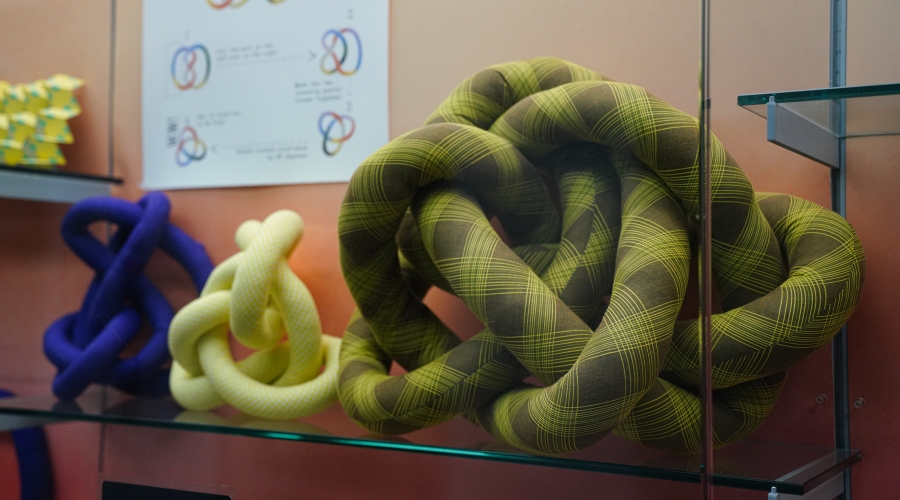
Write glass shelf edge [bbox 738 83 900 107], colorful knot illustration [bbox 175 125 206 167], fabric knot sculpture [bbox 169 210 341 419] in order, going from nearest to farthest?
glass shelf edge [bbox 738 83 900 107]
fabric knot sculpture [bbox 169 210 341 419]
colorful knot illustration [bbox 175 125 206 167]

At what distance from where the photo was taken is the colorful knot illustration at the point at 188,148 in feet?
2.04

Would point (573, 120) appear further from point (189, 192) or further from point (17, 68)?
point (17, 68)

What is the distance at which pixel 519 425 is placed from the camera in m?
0.35

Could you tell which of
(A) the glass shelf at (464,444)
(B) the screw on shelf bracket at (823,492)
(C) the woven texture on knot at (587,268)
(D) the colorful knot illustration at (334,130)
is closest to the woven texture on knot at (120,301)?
(A) the glass shelf at (464,444)

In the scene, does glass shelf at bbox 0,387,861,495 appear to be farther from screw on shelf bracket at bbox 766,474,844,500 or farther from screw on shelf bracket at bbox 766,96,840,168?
screw on shelf bracket at bbox 766,96,840,168

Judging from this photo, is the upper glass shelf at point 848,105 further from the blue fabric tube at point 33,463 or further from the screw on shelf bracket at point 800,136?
the blue fabric tube at point 33,463

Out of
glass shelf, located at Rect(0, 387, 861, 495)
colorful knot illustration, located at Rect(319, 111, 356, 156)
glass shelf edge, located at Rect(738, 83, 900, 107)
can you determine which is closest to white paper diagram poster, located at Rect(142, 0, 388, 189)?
colorful knot illustration, located at Rect(319, 111, 356, 156)

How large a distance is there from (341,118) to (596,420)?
0.33 meters

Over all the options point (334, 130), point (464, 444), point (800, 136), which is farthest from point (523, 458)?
point (334, 130)

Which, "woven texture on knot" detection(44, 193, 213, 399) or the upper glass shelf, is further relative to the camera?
"woven texture on knot" detection(44, 193, 213, 399)

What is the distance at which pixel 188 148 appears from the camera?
0.63 metres

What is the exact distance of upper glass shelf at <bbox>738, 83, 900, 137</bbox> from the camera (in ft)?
0.93

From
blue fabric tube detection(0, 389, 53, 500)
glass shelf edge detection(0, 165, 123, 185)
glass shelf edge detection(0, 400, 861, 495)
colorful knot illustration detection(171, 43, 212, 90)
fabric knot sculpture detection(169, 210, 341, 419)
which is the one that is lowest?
blue fabric tube detection(0, 389, 53, 500)

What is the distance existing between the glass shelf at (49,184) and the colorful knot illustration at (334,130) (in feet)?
0.65
